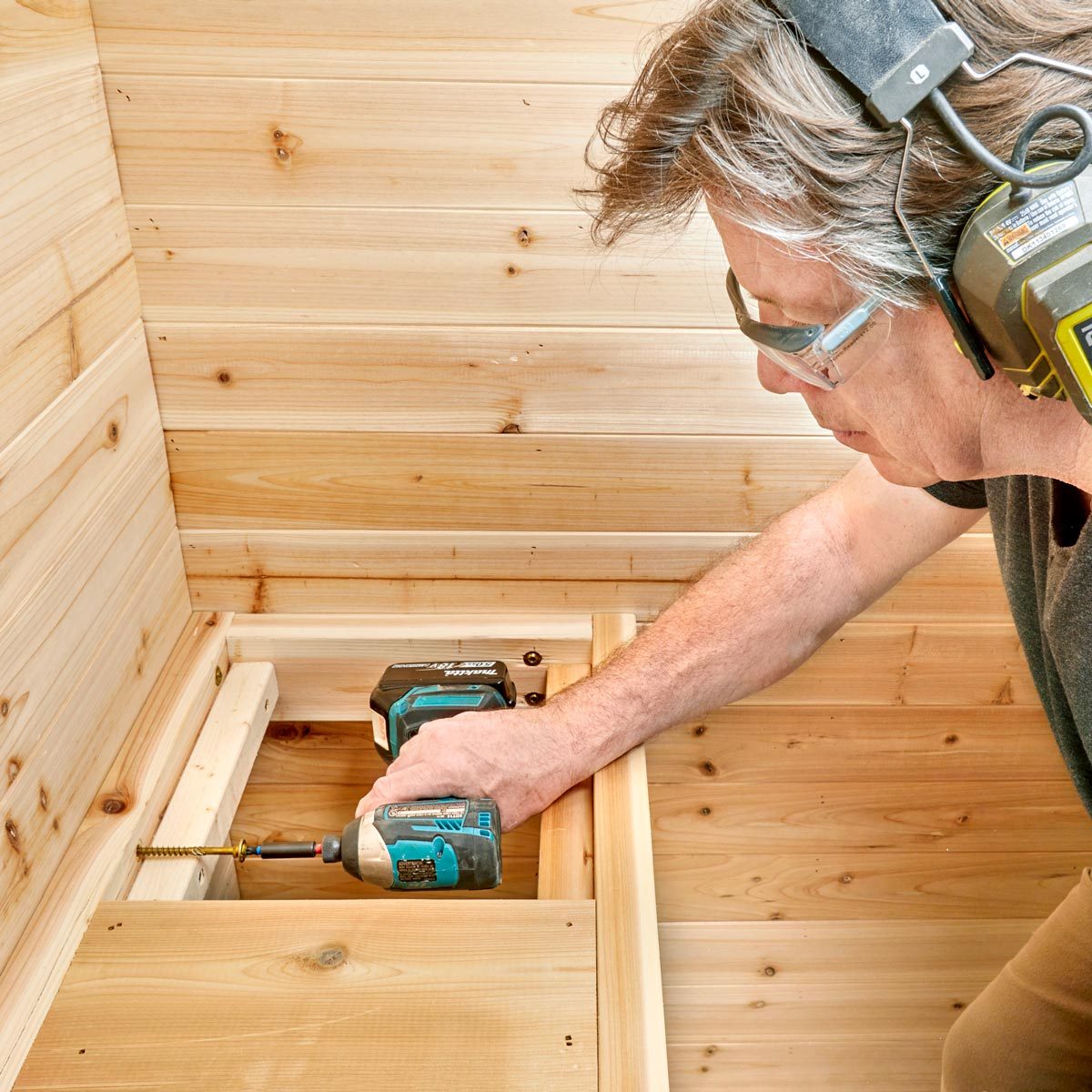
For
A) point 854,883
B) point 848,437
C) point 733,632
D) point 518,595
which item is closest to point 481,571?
point 518,595

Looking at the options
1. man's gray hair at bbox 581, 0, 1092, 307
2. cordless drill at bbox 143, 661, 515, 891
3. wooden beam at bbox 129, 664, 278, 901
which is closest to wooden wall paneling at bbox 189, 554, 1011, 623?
wooden beam at bbox 129, 664, 278, 901

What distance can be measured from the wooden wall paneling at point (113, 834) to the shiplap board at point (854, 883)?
90 centimetres

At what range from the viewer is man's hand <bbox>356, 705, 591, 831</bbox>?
3.57 feet

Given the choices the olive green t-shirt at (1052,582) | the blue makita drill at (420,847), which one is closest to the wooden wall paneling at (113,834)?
the blue makita drill at (420,847)

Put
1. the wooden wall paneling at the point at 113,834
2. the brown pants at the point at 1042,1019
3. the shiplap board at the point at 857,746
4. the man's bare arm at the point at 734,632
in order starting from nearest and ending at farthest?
the wooden wall paneling at the point at 113,834, the man's bare arm at the point at 734,632, the brown pants at the point at 1042,1019, the shiplap board at the point at 857,746

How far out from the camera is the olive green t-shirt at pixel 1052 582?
0.96 metres

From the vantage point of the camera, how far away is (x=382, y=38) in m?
1.21

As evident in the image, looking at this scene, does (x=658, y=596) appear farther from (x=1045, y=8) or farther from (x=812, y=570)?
(x=1045, y=8)

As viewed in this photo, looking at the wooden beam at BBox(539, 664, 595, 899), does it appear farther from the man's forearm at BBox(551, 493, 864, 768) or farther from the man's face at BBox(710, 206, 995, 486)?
the man's face at BBox(710, 206, 995, 486)

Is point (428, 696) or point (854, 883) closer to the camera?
point (428, 696)

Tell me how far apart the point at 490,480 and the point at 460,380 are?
0.16m

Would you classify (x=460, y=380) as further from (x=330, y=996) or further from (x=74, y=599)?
(x=330, y=996)

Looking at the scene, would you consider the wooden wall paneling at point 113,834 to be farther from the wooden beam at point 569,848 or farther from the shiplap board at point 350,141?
the shiplap board at point 350,141

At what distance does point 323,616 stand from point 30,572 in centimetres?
55
